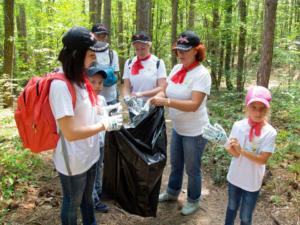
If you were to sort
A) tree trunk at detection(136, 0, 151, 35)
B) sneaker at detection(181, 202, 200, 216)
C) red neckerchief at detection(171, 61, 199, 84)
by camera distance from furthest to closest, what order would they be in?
tree trunk at detection(136, 0, 151, 35) → sneaker at detection(181, 202, 200, 216) → red neckerchief at detection(171, 61, 199, 84)

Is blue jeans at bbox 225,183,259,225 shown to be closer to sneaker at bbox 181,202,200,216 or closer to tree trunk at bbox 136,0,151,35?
sneaker at bbox 181,202,200,216

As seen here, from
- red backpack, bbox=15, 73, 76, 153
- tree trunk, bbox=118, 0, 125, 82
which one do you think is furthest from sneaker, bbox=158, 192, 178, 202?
tree trunk, bbox=118, 0, 125, 82

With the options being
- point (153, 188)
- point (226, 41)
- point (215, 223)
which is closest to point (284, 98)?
point (226, 41)

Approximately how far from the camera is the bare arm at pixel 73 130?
219cm

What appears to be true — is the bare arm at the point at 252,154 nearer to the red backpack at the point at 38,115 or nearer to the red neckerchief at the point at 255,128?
the red neckerchief at the point at 255,128

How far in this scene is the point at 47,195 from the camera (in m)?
3.93

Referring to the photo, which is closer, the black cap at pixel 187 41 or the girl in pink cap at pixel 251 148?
the girl in pink cap at pixel 251 148

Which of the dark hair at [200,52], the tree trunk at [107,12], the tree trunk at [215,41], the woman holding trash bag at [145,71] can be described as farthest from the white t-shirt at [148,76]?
the tree trunk at [107,12]

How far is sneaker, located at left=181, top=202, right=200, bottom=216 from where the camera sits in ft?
12.3

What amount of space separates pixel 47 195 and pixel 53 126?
6.48ft

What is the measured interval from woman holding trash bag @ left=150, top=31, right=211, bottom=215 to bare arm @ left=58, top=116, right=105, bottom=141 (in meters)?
1.10

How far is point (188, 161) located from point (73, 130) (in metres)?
1.71

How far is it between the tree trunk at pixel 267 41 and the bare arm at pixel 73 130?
366 centimetres

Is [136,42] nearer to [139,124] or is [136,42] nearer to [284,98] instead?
[139,124]
